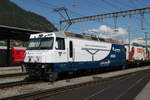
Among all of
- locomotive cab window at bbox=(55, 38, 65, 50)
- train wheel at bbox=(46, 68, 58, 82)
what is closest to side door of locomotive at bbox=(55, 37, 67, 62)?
locomotive cab window at bbox=(55, 38, 65, 50)

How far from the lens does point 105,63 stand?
20484 mm

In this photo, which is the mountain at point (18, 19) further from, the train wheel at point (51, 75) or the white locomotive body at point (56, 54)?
the train wheel at point (51, 75)

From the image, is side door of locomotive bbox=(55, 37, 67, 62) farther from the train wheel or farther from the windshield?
the train wheel

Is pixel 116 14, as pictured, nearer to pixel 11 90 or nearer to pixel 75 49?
pixel 75 49

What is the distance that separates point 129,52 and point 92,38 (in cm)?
1101

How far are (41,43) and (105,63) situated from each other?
8.26 metres

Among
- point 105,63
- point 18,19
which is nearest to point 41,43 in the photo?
point 105,63

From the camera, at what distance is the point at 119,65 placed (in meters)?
24.3

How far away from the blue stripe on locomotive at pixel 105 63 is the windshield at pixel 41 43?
140 centimetres

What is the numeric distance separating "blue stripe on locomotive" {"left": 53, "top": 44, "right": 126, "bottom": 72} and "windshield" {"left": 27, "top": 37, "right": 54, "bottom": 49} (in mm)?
1403

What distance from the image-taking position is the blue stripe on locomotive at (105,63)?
14.6 m

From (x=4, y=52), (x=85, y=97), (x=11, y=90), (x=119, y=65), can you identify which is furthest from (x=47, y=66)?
(x=4, y=52)

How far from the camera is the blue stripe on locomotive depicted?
1459 centimetres

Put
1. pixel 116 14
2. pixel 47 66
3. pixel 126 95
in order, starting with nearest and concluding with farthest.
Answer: pixel 126 95
pixel 47 66
pixel 116 14
